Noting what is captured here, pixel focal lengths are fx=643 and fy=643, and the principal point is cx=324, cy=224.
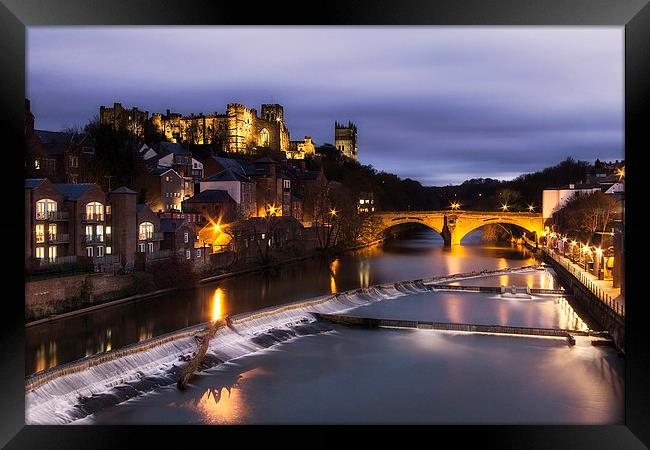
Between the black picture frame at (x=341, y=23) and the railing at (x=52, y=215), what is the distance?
25.3ft

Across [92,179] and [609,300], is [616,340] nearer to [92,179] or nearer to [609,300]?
[609,300]

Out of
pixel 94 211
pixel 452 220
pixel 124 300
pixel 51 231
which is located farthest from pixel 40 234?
pixel 452 220

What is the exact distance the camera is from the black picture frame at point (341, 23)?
4.05 metres

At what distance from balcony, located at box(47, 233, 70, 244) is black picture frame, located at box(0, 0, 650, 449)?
7.90m

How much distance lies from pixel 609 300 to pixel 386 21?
6962 mm

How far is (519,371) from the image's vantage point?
781 cm

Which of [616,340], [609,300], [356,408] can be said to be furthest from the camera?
[609,300]

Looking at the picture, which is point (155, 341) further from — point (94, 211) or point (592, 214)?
point (592, 214)

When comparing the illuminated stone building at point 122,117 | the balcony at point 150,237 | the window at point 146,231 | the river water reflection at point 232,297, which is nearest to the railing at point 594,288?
the river water reflection at point 232,297

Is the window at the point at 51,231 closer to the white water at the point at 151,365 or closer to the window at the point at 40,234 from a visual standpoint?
the window at the point at 40,234

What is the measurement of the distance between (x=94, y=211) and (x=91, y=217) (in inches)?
7.0

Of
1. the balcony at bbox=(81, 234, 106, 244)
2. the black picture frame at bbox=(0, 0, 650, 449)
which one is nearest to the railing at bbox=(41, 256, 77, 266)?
the balcony at bbox=(81, 234, 106, 244)

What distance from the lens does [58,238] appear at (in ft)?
38.8
